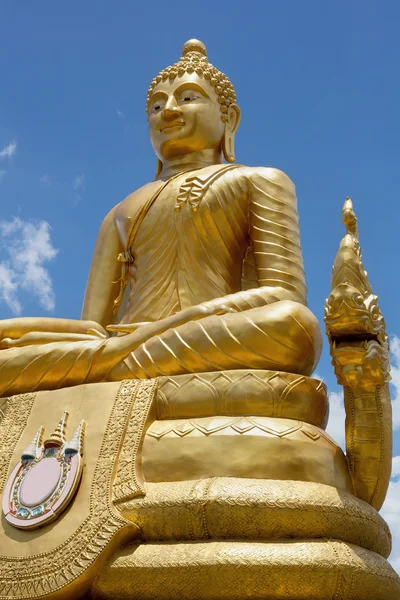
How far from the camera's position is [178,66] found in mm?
5836

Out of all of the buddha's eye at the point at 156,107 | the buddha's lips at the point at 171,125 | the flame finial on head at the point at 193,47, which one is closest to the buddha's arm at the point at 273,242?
the buddha's lips at the point at 171,125

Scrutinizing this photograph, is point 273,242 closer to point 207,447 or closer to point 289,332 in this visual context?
point 289,332

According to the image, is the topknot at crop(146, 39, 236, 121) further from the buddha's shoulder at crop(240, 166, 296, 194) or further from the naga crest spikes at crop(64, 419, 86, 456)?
the naga crest spikes at crop(64, 419, 86, 456)

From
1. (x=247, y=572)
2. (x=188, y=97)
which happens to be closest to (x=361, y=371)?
(x=247, y=572)

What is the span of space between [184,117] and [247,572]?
136 inches

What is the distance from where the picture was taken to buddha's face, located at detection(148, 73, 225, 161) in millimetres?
5668

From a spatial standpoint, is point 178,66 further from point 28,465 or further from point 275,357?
point 28,465

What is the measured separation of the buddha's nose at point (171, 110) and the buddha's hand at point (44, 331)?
5.45 ft

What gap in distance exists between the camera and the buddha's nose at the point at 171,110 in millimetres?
5609

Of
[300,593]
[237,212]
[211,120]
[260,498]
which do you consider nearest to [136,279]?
[237,212]

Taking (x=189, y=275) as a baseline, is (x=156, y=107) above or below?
above

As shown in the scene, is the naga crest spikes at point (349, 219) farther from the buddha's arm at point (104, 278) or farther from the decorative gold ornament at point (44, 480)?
the buddha's arm at point (104, 278)

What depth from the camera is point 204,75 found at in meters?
5.79

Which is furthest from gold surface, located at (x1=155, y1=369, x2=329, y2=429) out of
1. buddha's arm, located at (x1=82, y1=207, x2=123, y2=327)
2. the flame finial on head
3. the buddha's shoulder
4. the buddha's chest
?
the flame finial on head
